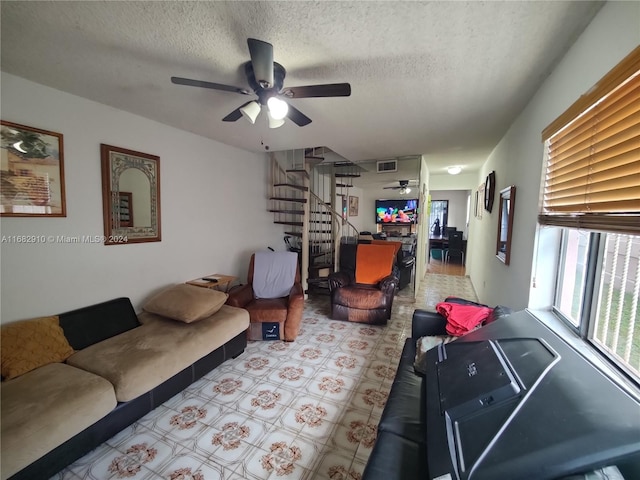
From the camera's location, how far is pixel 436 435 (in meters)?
0.99

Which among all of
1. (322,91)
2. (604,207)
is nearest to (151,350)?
(322,91)

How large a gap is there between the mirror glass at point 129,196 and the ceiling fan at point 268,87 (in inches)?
55.3

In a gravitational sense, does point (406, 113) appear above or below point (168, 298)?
above

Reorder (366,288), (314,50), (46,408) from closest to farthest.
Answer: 1. (46,408)
2. (314,50)
3. (366,288)

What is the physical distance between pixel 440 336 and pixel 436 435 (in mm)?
1067

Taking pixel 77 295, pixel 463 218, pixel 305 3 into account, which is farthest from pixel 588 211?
pixel 463 218

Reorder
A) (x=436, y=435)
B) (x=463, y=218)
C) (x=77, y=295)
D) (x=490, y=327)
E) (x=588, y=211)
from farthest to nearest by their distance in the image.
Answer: (x=463, y=218) → (x=77, y=295) → (x=490, y=327) → (x=588, y=211) → (x=436, y=435)

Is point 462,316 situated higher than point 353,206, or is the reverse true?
point 353,206

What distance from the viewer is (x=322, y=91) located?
1582 mm

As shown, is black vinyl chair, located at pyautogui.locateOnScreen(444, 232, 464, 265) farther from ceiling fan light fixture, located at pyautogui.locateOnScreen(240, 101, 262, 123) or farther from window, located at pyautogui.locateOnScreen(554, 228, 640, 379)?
ceiling fan light fixture, located at pyautogui.locateOnScreen(240, 101, 262, 123)

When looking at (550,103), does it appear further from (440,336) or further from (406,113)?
(440,336)

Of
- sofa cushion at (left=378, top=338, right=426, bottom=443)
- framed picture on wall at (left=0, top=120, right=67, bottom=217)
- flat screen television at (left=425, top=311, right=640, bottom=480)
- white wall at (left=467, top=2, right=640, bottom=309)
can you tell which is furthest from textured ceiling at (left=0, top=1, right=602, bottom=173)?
sofa cushion at (left=378, top=338, right=426, bottom=443)

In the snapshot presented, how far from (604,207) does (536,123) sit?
48.3 inches

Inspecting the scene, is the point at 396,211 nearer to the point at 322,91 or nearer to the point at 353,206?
the point at 353,206
